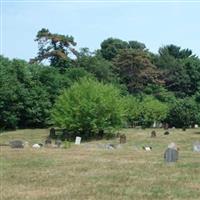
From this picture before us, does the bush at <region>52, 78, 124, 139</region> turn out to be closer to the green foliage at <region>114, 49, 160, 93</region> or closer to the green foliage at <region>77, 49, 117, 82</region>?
the green foliage at <region>77, 49, 117, 82</region>

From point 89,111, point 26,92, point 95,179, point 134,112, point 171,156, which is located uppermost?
point 26,92

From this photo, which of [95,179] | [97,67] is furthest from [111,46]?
[95,179]

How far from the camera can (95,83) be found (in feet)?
147

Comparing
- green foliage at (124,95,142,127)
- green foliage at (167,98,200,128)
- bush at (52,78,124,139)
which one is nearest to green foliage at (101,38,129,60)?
green foliage at (124,95,142,127)

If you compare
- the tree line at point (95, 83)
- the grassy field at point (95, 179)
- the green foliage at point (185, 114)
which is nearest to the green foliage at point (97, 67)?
the tree line at point (95, 83)

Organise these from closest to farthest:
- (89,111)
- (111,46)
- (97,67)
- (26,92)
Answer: (89,111), (26,92), (97,67), (111,46)

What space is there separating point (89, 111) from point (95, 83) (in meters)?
3.23

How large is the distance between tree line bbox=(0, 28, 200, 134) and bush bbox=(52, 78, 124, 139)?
121 mm

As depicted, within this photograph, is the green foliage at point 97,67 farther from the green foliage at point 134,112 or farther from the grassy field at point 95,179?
the grassy field at point 95,179

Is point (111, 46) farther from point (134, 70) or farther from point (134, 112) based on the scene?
point (134, 112)

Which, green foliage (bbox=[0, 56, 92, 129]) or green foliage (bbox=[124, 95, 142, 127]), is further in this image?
green foliage (bbox=[124, 95, 142, 127])

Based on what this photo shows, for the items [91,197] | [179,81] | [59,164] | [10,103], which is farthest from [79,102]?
[179,81]

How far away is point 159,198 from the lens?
11492 mm

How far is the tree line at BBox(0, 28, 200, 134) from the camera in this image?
52.1 m
